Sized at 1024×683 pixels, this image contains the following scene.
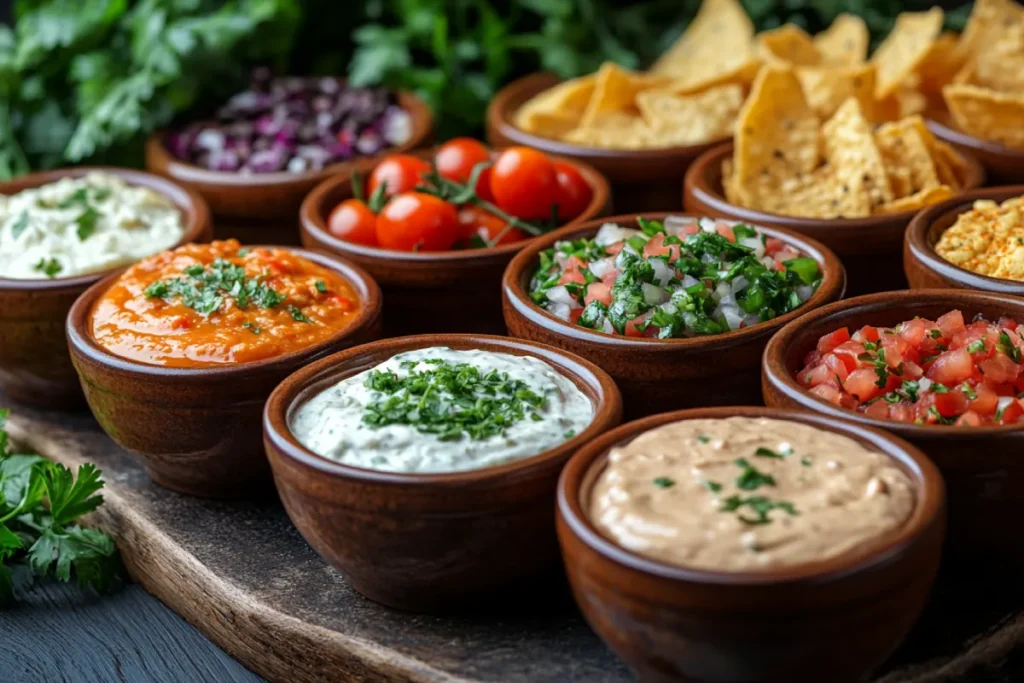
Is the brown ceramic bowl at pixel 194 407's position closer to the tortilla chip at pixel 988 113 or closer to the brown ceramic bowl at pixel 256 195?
the brown ceramic bowl at pixel 256 195

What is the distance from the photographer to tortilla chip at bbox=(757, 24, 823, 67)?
5.31m

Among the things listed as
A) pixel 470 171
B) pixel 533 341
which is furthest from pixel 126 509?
pixel 470 171

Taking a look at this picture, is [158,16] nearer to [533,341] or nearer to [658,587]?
[533,341]

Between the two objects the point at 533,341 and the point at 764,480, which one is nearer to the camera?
the point at 764,480

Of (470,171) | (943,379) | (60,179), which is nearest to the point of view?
(943,379)

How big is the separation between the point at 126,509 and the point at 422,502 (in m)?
1.30

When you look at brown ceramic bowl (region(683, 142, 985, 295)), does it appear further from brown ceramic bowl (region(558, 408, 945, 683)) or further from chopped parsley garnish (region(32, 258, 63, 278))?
chopped parsley garnish (region(32, 258, 63, 278))

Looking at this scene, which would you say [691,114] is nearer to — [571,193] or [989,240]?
[571,193]

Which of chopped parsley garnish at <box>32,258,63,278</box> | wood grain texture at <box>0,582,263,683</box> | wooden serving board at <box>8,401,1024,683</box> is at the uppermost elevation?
chopped parsley garnish at <box>32,258,63,278</box>

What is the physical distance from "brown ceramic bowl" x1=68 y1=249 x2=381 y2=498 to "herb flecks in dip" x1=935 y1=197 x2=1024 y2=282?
1624mm

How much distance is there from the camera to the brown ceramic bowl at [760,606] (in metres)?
2.28

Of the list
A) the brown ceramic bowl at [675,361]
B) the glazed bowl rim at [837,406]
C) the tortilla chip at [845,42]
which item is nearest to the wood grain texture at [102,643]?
the brown ceramic bowl at [675,361]

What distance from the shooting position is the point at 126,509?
12.0 feet

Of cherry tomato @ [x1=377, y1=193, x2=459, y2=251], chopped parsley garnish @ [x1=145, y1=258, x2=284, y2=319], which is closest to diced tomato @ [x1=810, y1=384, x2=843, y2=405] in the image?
chopped parsley garnish @ [x1=145, y1=258, x2=284, y2=319]
